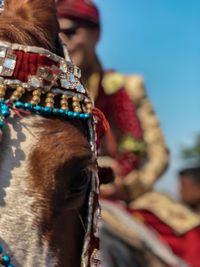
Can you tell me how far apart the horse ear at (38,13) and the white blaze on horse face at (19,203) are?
1.18 ft

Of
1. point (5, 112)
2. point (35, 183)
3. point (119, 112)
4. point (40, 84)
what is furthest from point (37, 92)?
point (119, 112)

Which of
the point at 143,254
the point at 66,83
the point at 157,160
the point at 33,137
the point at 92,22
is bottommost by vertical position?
the point at 143,254

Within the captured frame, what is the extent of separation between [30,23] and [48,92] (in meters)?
0.22

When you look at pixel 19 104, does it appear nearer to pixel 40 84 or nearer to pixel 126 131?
pixel 40 84

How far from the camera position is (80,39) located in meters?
4.01

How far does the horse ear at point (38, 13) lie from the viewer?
72.4 inches

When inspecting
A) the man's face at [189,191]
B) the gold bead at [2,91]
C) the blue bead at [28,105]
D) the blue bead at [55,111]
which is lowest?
the man's face at [189,191]

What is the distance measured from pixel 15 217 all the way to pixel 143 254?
255 centimetres

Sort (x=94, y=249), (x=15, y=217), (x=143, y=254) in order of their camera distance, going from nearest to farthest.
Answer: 1. (x=15, y=217)
2. (x=94, y=249)
3. (x=143, y=254)

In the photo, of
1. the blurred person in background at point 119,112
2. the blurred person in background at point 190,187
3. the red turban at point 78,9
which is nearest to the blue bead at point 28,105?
the blurred person in background at point 119,112

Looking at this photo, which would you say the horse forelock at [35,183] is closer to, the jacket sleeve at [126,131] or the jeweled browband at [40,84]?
the jeweled browband at [40,84]

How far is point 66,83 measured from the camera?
1.73 meters

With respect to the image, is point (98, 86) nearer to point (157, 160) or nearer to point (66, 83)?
point (157, 160)

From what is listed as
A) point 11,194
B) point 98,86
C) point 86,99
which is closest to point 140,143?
point 98,86
